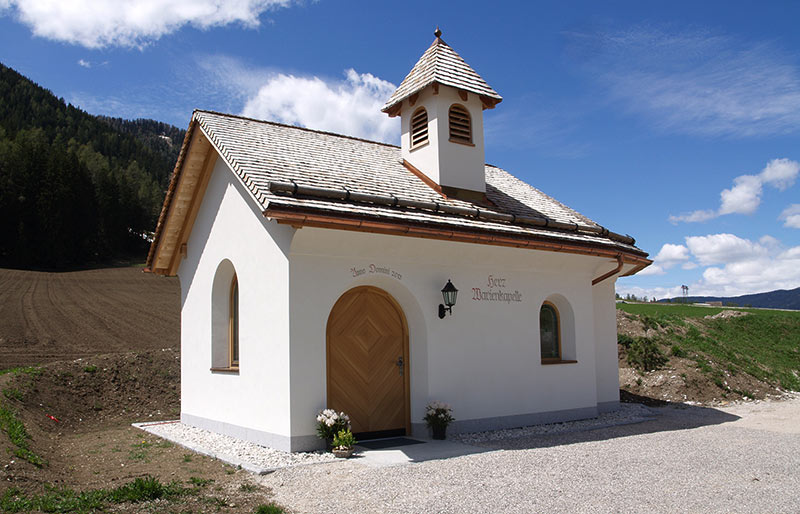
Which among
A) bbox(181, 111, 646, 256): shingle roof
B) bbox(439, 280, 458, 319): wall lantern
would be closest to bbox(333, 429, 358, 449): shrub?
bbox(439, 280, 458, 319): wall lantern

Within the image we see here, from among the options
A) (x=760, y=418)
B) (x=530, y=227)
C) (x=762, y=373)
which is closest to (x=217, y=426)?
(x=530, y=227)

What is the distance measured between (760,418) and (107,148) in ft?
372

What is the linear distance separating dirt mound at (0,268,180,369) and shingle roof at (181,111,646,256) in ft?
42.5

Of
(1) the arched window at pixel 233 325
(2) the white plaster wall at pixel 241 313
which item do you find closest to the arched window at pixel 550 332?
(2) the white plaster wall at pixel 241 313

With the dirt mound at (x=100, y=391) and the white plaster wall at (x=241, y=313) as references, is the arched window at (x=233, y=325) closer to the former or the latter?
the white plaster wall at (x=241, y=313)

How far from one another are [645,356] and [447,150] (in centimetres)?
949

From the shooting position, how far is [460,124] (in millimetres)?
12805

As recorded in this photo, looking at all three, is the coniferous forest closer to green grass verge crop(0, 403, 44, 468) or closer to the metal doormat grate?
green grass verge crop(0, 403, 44, 468)

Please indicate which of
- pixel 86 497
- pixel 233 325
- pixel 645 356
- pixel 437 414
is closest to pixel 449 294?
pixel 437 414

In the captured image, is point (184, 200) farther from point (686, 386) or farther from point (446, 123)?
point (686, 386)

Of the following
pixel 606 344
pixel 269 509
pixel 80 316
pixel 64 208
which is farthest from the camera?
pixel 64 208

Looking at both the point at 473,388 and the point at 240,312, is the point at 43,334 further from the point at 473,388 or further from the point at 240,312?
the point at 473,388

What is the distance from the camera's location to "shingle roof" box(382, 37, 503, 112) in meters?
12.5

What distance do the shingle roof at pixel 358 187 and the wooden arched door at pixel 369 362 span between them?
1638 mm
